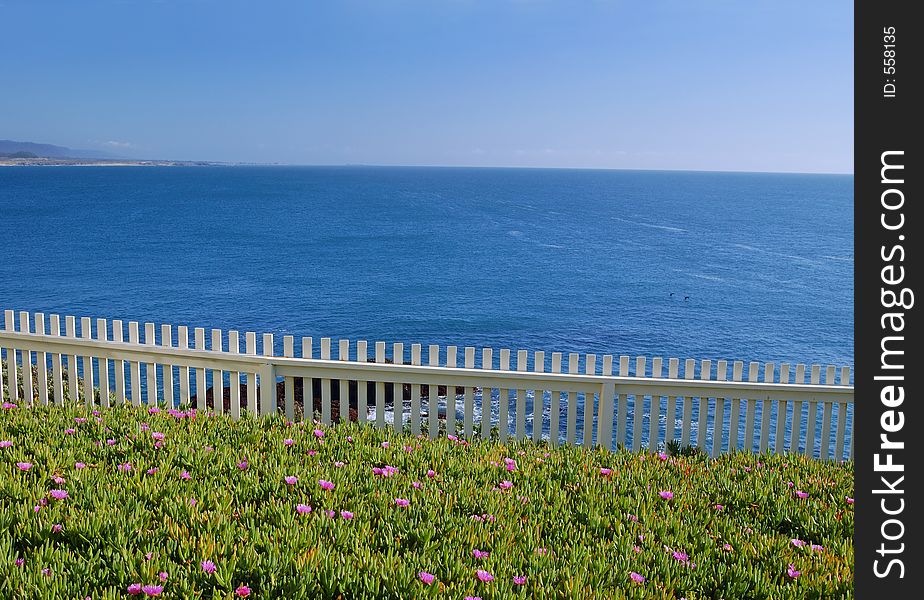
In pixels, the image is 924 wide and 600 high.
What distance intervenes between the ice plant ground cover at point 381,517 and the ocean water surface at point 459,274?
31.8 meters

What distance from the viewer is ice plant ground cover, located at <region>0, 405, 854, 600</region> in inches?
134

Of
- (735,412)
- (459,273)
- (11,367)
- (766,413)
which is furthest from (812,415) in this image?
(459,273)

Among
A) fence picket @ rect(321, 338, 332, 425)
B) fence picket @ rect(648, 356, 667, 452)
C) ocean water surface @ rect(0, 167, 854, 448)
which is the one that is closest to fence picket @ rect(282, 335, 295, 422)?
fence picket @ rect(321, 338, 332, 425)

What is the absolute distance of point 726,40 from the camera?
126 metres

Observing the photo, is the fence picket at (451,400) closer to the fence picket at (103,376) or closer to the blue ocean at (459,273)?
the fence picket at (103,376)

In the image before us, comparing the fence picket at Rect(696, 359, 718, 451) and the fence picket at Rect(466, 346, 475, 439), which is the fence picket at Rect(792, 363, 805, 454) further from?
the fence picket at Rect(466, 346, 475, 439)

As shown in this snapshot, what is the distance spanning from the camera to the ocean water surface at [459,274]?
42000 mm

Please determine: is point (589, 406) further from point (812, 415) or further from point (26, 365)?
point (26, 365)

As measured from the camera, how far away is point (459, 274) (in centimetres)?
5956
